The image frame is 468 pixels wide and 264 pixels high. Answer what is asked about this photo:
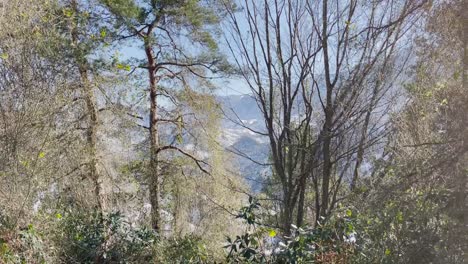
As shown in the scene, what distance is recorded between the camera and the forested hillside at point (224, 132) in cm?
251

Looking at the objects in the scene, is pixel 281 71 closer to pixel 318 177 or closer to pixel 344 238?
pixel 318 177

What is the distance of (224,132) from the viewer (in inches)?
337

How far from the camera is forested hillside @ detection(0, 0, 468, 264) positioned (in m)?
2.51

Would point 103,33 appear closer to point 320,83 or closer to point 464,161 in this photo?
point 320,83

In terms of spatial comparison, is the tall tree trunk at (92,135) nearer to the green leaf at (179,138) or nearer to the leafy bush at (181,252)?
the leafy bush at (181,252)

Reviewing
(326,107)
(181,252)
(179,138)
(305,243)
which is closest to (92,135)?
(179,138)

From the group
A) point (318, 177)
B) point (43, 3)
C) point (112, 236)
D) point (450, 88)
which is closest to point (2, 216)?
point (112, 236)

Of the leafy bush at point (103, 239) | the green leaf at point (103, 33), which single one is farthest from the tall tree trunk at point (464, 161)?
the green leaf at point (103, 33)

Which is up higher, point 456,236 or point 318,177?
point 318,177

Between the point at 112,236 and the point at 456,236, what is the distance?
12.0 feet

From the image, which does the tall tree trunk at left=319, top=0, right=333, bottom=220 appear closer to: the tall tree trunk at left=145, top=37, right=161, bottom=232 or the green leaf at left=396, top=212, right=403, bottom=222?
the green leaf at left=396, top=212, right=403, bottom=222

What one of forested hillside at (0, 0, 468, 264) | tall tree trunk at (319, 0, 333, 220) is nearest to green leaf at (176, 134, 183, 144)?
forested hillside at (0, 0, 468, 264)

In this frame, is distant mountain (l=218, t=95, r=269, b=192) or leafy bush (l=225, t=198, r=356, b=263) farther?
distant mountain (l=218, t=95, r=269, b=192)

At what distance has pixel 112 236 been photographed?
15.4 feet
